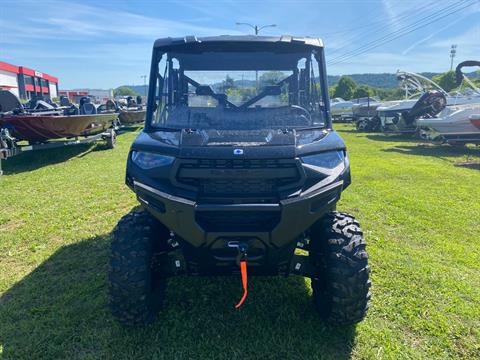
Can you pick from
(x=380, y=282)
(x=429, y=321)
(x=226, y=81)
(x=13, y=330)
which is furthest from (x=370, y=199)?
(x=13, y=330)

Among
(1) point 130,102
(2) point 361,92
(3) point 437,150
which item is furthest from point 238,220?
(2) point 361,92

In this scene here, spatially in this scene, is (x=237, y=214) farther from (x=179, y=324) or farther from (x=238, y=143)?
(x=179, y=324)

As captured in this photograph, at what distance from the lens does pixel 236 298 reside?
3236 millimetres

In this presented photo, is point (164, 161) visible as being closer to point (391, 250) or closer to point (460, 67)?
point (391, 250)

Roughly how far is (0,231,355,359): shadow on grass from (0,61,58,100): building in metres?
54.7

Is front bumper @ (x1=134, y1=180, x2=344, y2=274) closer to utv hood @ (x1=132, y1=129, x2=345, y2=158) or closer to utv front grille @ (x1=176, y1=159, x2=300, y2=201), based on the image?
utv front grille @ (x1=176, y1=159, x2=300, y2=201)

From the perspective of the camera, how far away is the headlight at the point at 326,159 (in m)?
2.51

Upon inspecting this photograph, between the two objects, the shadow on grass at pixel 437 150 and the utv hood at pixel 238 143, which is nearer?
the utv hood at pixel 238 143

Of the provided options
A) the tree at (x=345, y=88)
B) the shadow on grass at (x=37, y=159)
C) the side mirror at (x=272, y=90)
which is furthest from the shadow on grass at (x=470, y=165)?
the tree at (x=345, y=88)

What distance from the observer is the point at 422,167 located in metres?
9.19

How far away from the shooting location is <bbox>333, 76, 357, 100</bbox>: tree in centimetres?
5456

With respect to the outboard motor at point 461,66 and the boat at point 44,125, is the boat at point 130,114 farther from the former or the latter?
the outboard motor at point 461,66

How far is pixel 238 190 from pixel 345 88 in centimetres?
5661

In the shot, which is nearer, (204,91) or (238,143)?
(238,143)
